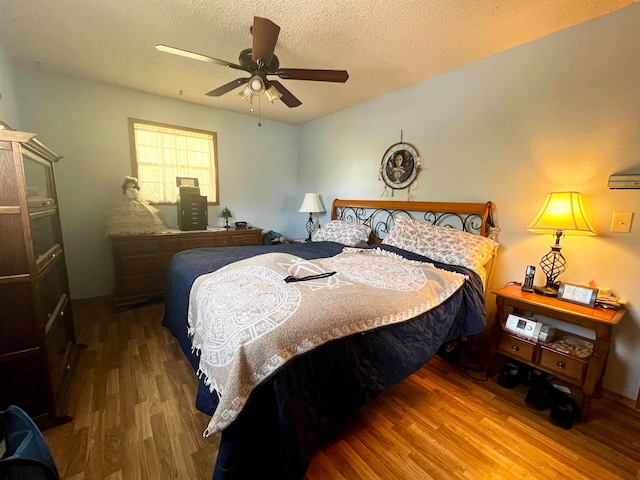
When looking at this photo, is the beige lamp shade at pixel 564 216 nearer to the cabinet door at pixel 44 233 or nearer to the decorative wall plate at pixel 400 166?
the decorative wall plate at pixel 400 166

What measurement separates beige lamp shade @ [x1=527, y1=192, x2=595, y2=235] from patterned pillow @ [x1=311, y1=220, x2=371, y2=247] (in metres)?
1.59

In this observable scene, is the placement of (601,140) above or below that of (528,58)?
below

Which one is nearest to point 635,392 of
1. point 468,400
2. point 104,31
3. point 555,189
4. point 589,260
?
point 589,260

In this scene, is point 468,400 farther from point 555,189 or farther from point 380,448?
point 555,189

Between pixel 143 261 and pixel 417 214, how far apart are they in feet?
10.3

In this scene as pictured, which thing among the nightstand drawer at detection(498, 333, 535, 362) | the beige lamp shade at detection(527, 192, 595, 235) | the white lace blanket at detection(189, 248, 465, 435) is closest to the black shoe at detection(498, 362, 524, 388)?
the nightstand drawer at detection(498, 333, 535, 362)

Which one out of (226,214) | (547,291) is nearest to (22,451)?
(547,291)

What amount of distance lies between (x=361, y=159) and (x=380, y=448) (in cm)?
301

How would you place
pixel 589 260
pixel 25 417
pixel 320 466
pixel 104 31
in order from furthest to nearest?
pixel 104 31
pixel 589 260
pixel 320 466
pixel 25 417

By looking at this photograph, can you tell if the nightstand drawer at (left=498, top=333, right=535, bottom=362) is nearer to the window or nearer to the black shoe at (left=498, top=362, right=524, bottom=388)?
the black shoe at (left=498, top=362, right=524, bottom=388)

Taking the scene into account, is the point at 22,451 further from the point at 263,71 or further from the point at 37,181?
the point at 263,71

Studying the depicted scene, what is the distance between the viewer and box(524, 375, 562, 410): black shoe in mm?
1699

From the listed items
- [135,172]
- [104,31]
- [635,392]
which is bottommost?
[635,392]

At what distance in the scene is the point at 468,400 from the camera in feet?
5.77
